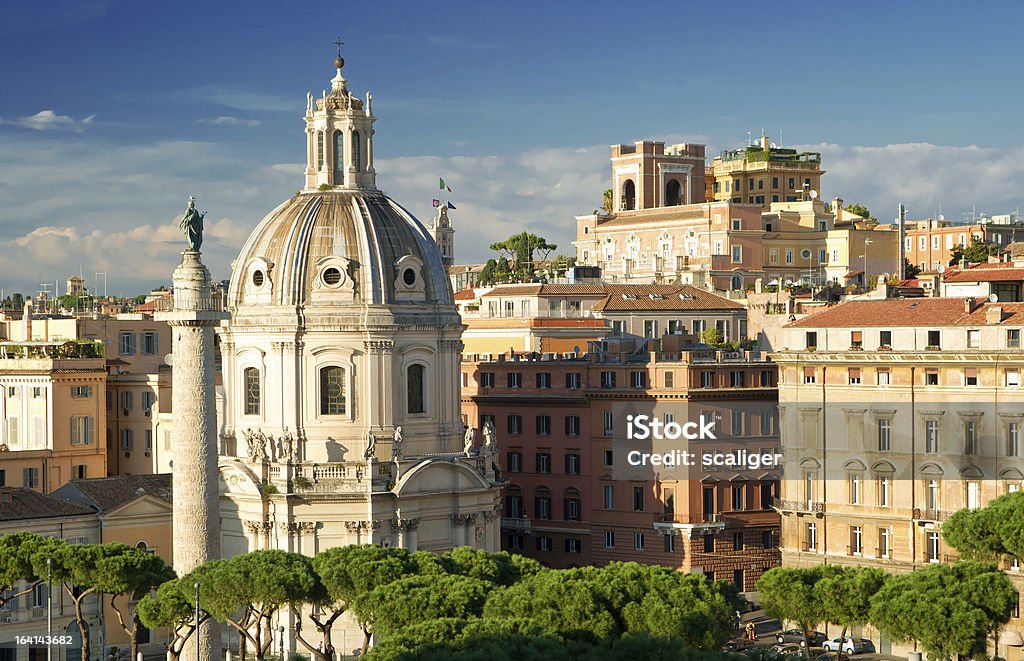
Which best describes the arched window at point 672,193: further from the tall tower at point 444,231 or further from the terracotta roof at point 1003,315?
the terracotta roof at point 1003,315

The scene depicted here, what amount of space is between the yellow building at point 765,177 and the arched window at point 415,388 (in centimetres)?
6799

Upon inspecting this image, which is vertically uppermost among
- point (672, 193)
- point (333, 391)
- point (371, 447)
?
point (672, 193)

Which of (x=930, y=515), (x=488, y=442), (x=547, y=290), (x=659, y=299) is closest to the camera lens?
(x=930, y=515)

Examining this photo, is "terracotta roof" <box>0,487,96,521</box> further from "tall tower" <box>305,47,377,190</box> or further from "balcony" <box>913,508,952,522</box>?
"balcony" <box>913,508,952,522</box>

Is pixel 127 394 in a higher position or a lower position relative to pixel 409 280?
lower

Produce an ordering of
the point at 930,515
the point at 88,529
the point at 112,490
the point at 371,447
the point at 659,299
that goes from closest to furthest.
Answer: the point at 88,529, the point at 112,490, the point at 930,515, the point at 371,447, the point at 659,299

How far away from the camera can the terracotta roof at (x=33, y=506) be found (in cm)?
8419

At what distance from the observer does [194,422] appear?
74125mm

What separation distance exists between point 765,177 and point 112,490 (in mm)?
80127

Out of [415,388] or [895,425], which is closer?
[895,425]

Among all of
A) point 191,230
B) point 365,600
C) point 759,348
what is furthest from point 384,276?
point 759,348

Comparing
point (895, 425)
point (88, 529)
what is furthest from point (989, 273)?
point (88, 529)

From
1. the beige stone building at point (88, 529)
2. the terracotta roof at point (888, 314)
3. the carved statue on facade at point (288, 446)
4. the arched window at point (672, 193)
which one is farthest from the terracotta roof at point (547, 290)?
the beige stone building at point (88, 529)

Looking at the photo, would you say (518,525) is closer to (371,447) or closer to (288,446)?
(371,447)
